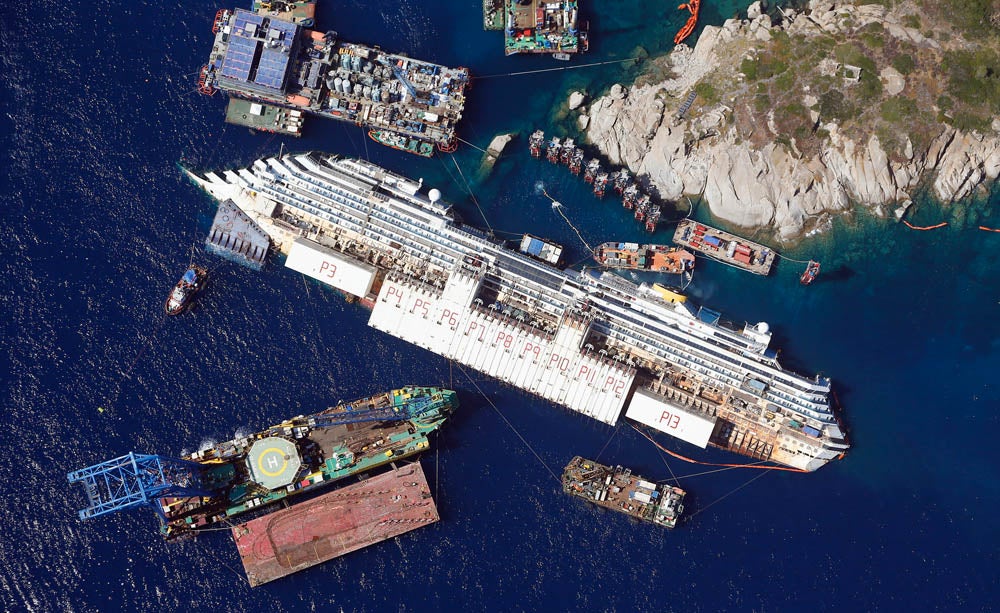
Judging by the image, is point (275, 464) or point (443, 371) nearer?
point (275, 464)

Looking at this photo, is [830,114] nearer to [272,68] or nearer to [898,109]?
[898,109]

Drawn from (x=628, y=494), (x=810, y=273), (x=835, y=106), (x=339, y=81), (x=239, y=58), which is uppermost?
(x=835, y=106)

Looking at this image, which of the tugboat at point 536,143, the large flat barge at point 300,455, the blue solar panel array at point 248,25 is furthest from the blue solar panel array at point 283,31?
the large flat barge at point 300,455

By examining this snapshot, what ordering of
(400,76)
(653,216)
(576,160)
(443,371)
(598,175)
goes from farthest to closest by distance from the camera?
(400,76) → (576,160) → (598,175) → (653,216) → (443,371)

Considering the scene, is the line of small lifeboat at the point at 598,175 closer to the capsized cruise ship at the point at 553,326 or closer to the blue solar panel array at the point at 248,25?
the capsized cruise ship at the point at 553,326

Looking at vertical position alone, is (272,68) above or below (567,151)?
below

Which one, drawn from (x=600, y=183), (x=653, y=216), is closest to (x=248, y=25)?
(x=600, y=183)

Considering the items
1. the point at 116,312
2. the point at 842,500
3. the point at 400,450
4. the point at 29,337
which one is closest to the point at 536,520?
the point at 400,450

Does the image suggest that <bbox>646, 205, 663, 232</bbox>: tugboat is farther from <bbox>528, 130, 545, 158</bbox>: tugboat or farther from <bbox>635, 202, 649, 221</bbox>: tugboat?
<bbox>528, 130, 545, 158</bbox>: tugboat
